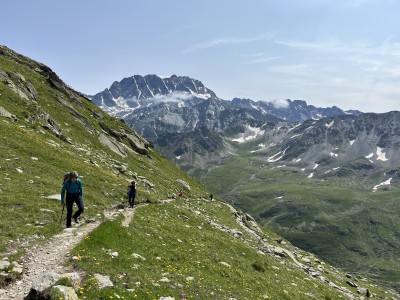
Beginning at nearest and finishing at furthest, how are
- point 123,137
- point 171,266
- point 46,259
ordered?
point 46,259
point 171,266
point 123,137

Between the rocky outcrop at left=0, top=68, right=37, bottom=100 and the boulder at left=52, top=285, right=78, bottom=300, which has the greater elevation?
the rocky outcrop at left=0, top=68, right=37, bottom=100

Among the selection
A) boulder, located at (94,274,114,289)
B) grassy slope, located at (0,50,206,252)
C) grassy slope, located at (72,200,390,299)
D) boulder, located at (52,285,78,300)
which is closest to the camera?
boulder, located at (52,285,78,300)

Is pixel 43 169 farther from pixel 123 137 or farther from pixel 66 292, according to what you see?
pixel 123 137

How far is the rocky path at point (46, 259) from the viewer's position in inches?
600

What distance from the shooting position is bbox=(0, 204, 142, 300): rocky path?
50.0 feet

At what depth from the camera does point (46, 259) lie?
18.2 m

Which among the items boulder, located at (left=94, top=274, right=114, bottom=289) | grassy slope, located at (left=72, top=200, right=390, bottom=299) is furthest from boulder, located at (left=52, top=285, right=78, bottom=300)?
boulder, located at (left=94, top=274, right=114, bottom=289)

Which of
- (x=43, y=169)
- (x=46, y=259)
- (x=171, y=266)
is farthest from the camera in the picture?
(x=43, y=169)

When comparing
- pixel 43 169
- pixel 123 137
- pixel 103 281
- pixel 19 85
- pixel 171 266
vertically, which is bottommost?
pixel 171 266

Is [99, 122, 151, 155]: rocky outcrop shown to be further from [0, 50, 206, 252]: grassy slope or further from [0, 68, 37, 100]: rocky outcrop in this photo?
[0, 68, 37, 100]: rocky outcrop

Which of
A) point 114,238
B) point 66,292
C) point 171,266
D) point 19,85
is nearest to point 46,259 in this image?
point 66,292

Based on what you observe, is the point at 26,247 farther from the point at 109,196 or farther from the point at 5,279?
the point at 109,196

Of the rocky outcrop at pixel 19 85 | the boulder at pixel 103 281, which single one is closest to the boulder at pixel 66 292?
the boulder at pixel 103 281

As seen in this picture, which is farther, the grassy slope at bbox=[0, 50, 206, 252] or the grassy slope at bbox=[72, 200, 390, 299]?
the grassy slope at bbox=[0, 50, 206, 252]
